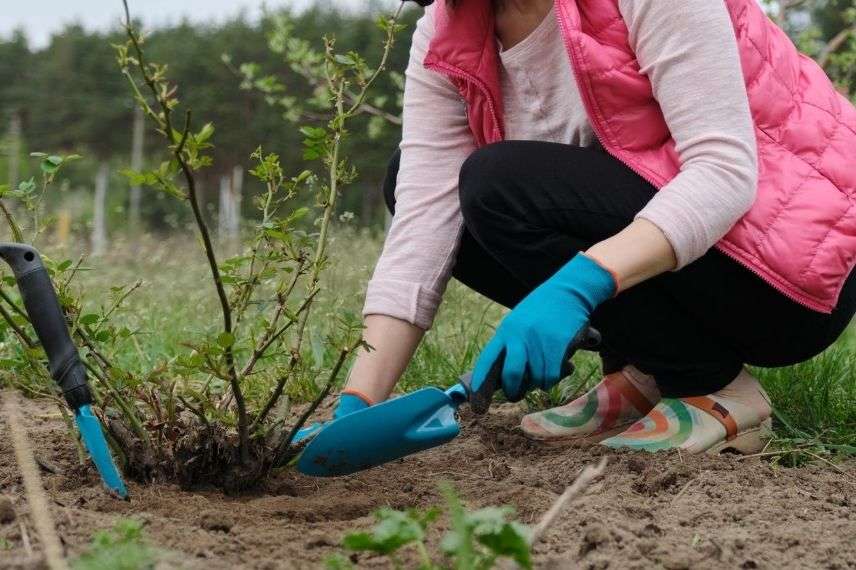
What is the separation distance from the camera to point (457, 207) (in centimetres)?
235

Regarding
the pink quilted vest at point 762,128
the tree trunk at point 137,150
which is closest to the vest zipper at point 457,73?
the pink quilted vest at point 762,128

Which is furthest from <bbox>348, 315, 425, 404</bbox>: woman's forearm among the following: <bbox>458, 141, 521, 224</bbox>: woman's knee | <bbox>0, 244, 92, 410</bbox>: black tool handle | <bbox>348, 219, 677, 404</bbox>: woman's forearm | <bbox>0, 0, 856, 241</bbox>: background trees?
<bbox>0, 0, 856, 241</bbox>: background trees

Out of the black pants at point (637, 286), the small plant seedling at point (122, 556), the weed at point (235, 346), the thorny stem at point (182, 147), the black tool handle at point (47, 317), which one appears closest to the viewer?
the small plant seedling at point (122, 556)

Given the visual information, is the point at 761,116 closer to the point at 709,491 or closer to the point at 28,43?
the point at 709,491

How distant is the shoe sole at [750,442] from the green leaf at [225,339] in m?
1.10

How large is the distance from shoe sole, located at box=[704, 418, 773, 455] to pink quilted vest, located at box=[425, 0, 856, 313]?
0.34 m

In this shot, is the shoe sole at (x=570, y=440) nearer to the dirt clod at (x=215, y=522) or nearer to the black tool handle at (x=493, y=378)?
the black tool handle at (x=493, y=378)

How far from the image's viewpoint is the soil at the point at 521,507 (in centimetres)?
145

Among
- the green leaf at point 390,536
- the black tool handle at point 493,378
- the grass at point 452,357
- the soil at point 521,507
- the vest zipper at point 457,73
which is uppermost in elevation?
the vest zipper at point 457,73

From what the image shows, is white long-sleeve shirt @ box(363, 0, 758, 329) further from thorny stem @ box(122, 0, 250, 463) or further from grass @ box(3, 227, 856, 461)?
thorny stem @ box(122, 0, 250, 463)

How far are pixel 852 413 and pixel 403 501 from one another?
116 cm

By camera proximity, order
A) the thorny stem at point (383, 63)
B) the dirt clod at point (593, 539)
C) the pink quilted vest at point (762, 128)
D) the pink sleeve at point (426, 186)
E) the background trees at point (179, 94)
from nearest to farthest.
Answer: the dirt clod at point (593, 539), the thorny stem at point (383, 63), the pink quilted vest at point (762, 128), the pink sleeve at point (426, 186), the background trees at point (179, 94)

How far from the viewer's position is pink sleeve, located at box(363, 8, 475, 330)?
2.28 m

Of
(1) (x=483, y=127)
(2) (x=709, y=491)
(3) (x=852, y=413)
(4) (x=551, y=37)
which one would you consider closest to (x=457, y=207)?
(1) (x=483, y=127)
